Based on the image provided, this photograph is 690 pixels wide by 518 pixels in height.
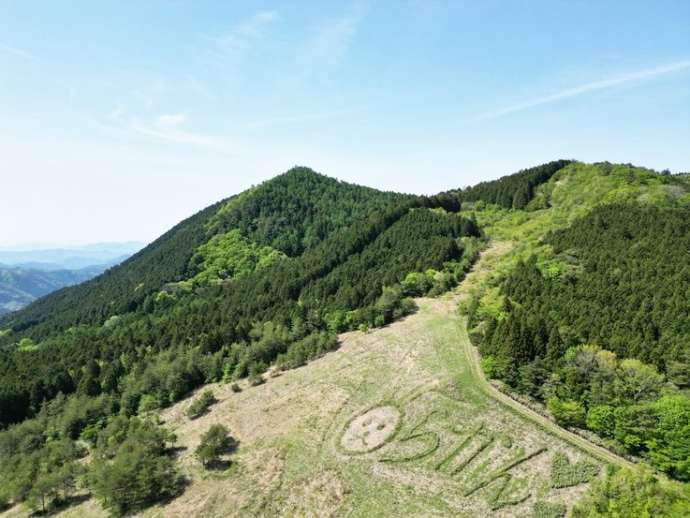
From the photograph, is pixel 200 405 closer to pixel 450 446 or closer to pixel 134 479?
pixel 134 479

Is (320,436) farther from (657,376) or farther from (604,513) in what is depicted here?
(657,376)

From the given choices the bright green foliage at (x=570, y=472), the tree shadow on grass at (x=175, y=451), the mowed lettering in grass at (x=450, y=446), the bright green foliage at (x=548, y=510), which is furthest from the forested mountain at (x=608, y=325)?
the tree shadow on grass at (x=175, y=451)

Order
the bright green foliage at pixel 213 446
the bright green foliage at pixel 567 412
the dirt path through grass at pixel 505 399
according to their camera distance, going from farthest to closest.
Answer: the bright green foliage at pixel 213 446 → the bright green foliage at pixel 567 412 → the dirt path through grass at pixel 505 399

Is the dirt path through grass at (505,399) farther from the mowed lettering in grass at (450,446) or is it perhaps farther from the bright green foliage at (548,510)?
the bright green foliage at (548,510)

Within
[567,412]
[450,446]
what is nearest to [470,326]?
[567,412]

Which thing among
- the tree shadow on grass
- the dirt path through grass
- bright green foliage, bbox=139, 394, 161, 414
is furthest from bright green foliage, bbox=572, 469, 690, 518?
bright green foliage, bbox=139, 394, 161, 414

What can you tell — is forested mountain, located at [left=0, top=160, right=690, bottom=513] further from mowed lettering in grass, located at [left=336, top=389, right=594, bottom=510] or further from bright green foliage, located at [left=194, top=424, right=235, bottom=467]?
mowed lettering in grass, located at [left=336, top=389, right=594, bottom=510]
